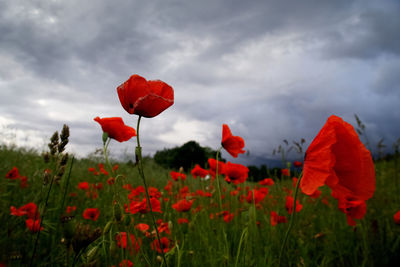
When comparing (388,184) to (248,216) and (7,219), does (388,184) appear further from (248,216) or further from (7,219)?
(7,219)

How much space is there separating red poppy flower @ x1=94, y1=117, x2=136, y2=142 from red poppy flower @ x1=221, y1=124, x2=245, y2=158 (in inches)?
25.7

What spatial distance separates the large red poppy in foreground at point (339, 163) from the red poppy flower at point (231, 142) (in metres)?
0.96

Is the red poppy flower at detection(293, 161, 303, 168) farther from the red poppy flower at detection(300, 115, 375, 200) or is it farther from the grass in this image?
the red poppy flower at detection(300, 115, 375, 200)

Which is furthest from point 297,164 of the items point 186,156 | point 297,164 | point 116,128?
point 186,156

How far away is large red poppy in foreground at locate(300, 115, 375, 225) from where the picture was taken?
68 centimetres

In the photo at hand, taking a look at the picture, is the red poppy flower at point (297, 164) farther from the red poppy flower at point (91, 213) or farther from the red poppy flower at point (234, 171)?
the red poppy flower at point (91, 213)

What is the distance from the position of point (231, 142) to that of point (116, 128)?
31.2 inches

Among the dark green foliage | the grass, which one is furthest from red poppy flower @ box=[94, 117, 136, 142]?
the dark green foliage

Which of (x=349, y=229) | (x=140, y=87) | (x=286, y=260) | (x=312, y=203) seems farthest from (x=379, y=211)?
(x=140, y=87)

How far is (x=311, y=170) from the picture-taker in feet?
2.33

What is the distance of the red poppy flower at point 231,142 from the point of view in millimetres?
1696

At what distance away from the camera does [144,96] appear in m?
0.87

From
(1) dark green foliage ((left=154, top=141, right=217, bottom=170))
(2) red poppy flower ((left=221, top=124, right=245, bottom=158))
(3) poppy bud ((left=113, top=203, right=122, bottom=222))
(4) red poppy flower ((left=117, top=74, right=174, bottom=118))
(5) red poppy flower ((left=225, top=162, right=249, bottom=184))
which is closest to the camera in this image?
(4) red poppy flower ((left=117, top=74, right=174, bottom=118))

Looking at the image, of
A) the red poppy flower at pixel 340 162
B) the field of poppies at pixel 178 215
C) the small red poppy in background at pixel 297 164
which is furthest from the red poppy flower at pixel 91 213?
the small red poppy in background at pixel 297 164
